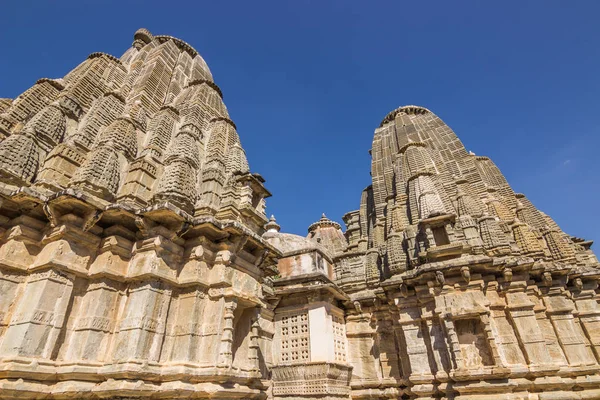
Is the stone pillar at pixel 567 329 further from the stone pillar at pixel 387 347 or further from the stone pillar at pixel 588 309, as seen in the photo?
the stone pillar at pixel 387 347

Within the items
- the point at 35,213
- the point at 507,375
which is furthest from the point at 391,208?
the point at 35,213

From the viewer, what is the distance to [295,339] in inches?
545

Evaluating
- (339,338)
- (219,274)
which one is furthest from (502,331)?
(219,274)

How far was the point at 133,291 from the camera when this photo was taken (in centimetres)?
663

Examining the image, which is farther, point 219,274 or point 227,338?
point 219,274

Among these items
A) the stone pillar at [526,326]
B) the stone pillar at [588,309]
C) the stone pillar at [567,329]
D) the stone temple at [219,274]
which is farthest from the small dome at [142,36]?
the stone pillar at [588,309]

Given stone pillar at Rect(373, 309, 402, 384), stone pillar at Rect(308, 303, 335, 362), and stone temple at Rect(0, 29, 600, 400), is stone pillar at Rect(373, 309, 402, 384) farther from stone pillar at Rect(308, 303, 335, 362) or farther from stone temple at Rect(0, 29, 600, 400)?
stone pillar at Rect(308, 303, 335, 362)

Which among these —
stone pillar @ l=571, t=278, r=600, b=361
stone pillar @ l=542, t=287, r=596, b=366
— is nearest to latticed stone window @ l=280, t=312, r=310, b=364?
stone pillar @ l=542, t=287, r=596, b=366

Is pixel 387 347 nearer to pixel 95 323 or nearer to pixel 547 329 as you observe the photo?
pixel 547 329

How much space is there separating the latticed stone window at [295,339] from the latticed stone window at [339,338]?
5.00 ft

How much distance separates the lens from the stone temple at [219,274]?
19.9ft

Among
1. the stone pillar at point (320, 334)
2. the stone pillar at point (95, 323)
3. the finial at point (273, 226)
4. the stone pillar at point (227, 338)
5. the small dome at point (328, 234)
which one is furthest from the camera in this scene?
the small dome at point (328, 234)

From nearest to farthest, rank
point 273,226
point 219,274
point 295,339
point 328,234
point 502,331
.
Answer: point 219,274 < point 502,331 < point 295,339 < point 273,226 < point 328,234

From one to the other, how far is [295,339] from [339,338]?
7.60ft
